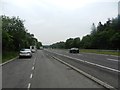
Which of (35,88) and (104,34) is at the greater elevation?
(104,34)

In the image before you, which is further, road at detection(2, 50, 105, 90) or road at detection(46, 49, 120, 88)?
road at detection(46, 49, 120, 88)

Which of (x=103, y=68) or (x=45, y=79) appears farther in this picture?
(x=103, y=68)

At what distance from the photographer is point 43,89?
11.1 meters

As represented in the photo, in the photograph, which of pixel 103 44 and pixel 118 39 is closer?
pixel 118 39

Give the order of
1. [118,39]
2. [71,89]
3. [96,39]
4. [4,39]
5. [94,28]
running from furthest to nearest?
[94,28] → [96,39] → [118,39] → [4,39] → [71,89]

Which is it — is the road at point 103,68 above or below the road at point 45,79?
above

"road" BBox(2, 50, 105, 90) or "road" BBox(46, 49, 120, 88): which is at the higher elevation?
"road" BBox(46, 49, 120, 88)

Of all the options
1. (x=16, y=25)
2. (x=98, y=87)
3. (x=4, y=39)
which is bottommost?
(x=98, y=87)

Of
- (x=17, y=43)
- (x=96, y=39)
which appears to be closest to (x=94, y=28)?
(x=96, y=39)

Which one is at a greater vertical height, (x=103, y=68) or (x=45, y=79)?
(x=103, y=68)

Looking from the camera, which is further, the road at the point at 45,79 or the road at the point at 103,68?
the road at the point at 103,68

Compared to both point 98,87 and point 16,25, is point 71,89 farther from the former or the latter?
point 16,25

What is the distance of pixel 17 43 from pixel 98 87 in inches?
1961

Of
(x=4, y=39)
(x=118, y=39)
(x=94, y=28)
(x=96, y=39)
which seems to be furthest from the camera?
(x=94, y=28)
